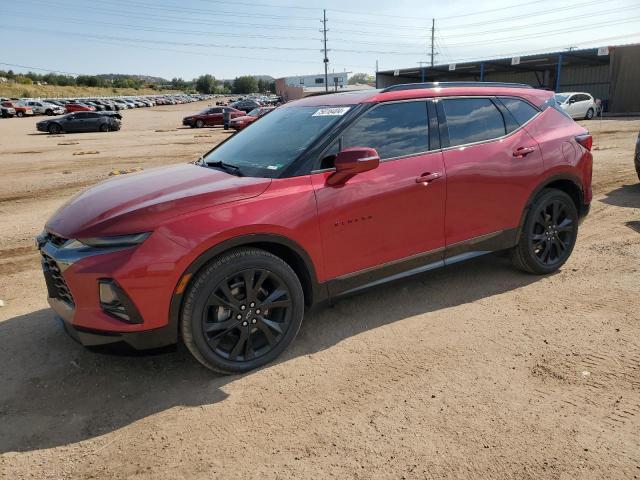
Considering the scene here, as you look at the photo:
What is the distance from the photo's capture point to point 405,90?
12.8 feet

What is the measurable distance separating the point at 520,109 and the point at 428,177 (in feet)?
4.84

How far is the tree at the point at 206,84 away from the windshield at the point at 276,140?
6529 inches

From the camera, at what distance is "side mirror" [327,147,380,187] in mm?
3244

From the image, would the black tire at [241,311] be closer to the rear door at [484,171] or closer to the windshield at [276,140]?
the windshield at [276,140]

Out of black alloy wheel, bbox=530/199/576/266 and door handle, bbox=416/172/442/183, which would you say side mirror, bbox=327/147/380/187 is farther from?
black alloy wheel, bbox=530/199/576/266

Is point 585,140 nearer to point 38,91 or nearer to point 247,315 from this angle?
point 247,315

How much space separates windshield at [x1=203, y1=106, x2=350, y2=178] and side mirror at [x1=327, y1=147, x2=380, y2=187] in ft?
1.03

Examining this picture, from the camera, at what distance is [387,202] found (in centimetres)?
354

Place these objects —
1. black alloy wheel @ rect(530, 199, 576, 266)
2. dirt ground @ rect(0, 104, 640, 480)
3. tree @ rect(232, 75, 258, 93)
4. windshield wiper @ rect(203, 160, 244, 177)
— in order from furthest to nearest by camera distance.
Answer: tree @ rect(232, 75, 258, 93) → black alloy wheel @ rect(530, 199, 576, 266) → windshield wiper @ rect(203, 160, 244, 177) → dirt ground @ rect(0, 104, 640, 480)

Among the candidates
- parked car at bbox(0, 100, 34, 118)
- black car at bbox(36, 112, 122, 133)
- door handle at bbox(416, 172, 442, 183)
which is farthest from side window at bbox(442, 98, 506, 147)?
parked car at bbox(0, 100, 34, 118)

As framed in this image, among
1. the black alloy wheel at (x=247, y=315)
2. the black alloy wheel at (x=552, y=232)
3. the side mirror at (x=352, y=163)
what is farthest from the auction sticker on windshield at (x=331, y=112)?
the black alloy wheel at (x=552, y=232)

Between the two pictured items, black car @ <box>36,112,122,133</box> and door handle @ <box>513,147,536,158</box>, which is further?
black car @ <box>36,112,122,133</box>

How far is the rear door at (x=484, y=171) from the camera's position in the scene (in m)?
3.94

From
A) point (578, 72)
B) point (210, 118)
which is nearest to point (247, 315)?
point (210, 118)
